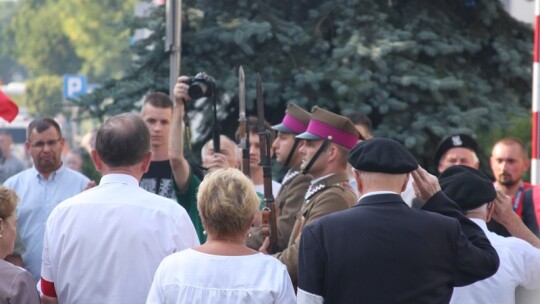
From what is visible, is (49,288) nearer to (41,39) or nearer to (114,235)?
(114,235)

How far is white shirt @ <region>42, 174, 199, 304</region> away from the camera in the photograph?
16.1 ft

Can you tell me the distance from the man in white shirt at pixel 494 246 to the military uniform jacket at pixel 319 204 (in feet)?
2.41

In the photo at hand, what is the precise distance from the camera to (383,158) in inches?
178

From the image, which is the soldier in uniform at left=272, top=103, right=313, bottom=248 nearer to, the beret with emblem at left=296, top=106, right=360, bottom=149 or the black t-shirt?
the beret with emblem at left=296, top=106, right=360, bottom=149

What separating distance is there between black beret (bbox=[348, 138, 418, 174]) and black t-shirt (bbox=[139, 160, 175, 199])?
2772 millimetres

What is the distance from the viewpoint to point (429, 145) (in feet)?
35.8

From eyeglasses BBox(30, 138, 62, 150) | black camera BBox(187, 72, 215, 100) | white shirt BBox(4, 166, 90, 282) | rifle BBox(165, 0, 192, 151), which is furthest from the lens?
rifle BBox(165, 0, 192, 151)

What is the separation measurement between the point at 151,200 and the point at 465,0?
7.18 m

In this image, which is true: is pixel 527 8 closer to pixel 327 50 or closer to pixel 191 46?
pixel 327 50

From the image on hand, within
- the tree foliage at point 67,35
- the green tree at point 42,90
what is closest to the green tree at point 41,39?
the tree foliage at point 67,35

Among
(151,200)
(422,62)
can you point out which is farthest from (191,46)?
(151,200)

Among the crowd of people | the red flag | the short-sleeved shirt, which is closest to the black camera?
the crowd of people

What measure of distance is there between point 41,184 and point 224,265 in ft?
13.1

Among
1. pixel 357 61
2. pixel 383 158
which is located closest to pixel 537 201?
pixel 383 158
